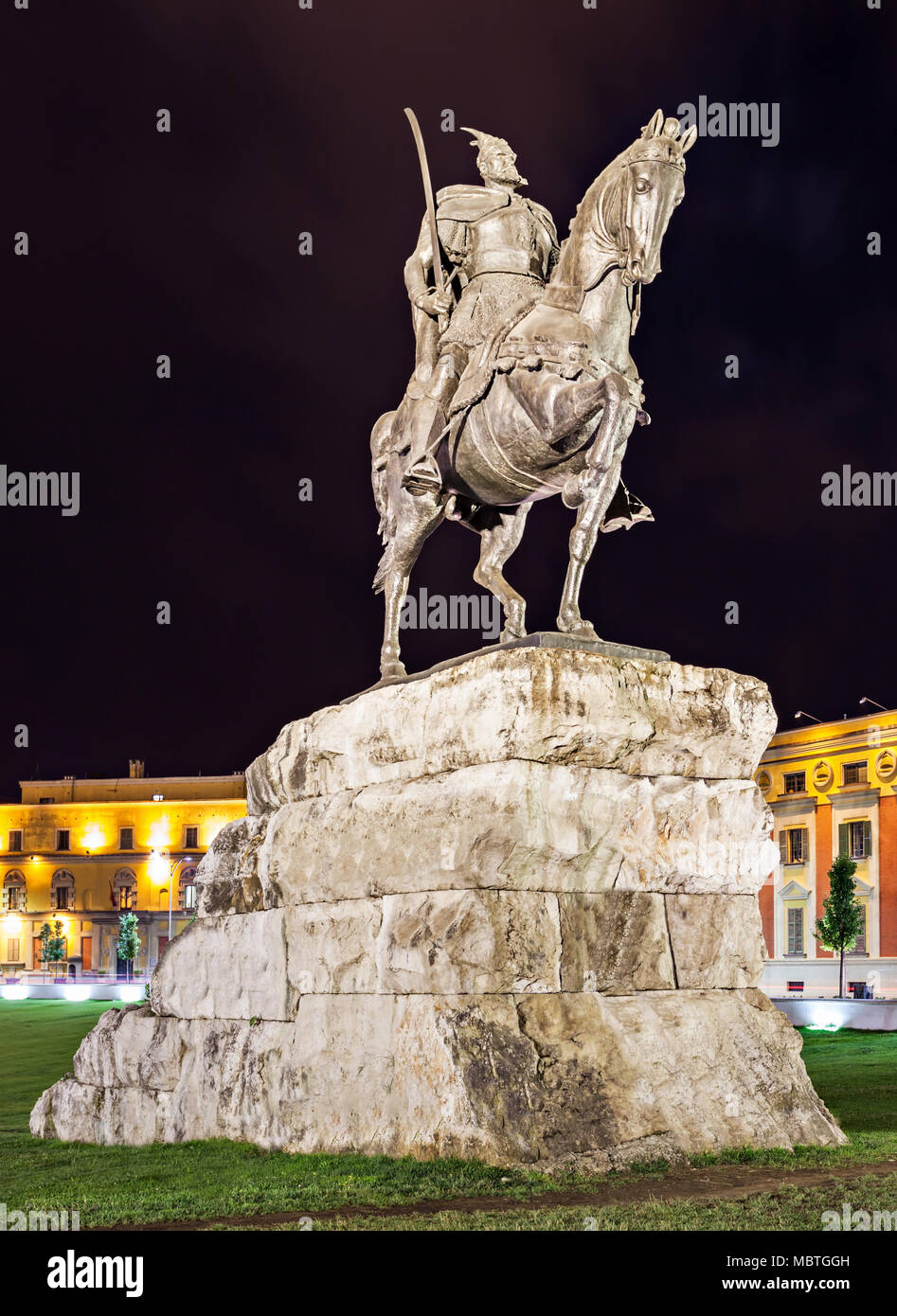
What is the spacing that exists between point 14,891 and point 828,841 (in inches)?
2367

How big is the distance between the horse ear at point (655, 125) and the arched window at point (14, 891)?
92697 mm

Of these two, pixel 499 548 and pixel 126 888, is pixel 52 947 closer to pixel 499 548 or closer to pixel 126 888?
pixel 126 888

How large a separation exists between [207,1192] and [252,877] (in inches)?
136

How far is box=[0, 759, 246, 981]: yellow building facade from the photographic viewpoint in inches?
3620

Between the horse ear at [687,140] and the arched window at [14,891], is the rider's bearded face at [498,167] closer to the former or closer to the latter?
the horse ear at [687,140]

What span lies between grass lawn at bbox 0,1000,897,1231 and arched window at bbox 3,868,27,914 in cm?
8787

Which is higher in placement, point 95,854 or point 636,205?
point 636,205

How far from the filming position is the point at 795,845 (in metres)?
59.0

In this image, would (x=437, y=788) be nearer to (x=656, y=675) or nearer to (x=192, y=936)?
(x=656, y=675)

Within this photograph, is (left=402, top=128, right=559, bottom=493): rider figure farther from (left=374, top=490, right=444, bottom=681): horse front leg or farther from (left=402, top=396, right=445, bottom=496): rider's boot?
(left=374, top=490, right=444, bottom=681): horse front leg

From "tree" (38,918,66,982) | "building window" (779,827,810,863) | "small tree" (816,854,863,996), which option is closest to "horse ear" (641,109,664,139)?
"small tree" (816,854,863,996)

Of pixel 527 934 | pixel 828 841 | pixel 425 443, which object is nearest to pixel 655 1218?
pixel 527 934

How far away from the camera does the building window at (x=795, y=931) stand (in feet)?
190
